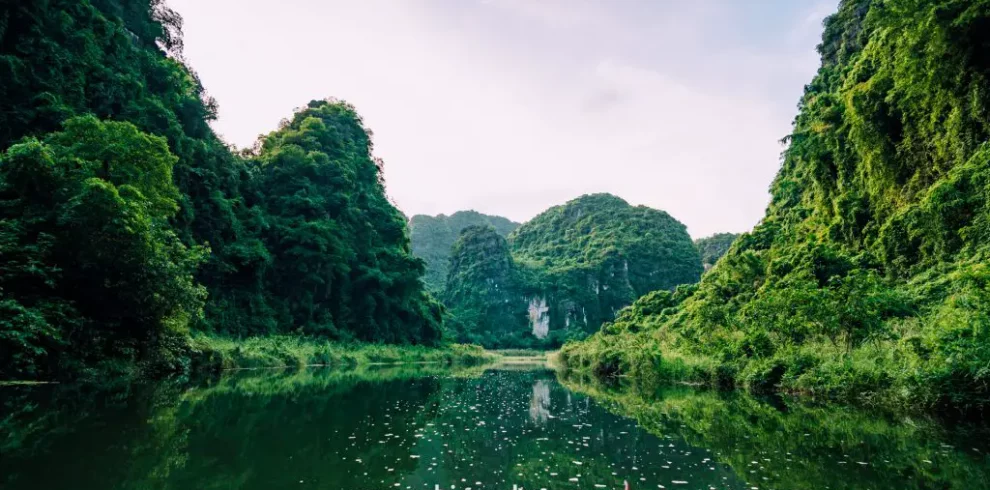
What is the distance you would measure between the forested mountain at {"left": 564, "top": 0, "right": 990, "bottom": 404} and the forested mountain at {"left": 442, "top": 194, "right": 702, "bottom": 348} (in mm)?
89716

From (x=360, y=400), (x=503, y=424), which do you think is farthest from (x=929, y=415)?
(x=360, y=400)

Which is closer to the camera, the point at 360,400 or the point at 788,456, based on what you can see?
the point at 788,456

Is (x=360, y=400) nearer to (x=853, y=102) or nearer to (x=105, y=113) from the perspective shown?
(x=105, y=113)

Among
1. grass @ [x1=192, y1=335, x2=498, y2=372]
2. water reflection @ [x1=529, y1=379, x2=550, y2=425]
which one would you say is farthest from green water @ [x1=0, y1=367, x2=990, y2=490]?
grass @ [x1=192, y1=335, x2=498, y2=372]

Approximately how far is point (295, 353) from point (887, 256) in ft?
123

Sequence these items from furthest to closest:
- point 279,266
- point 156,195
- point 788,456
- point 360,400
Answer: point 279,266 < point 156,195 < point 360,400 < point 788,456

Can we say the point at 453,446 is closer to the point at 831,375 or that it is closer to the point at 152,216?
the point at 831,375

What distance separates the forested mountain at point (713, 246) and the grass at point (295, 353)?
91.3m

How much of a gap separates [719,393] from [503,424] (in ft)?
42.3

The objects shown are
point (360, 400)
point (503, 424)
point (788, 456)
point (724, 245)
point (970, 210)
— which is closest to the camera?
point (788, 456)

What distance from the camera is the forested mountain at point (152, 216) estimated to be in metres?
19.1

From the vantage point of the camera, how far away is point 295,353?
4106 cm

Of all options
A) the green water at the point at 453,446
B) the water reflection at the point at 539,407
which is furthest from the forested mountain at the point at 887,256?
the water reflection at the point at 539,407

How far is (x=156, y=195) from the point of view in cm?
2638
